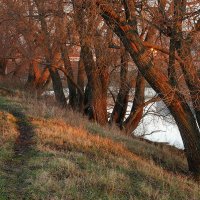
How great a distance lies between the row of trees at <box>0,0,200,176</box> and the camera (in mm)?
8648

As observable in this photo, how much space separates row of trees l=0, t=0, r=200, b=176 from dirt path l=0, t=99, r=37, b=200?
290 cm

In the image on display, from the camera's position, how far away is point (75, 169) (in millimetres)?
6254

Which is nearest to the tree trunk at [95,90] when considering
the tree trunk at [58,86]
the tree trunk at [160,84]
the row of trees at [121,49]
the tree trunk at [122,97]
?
the row of trees at [121,49]

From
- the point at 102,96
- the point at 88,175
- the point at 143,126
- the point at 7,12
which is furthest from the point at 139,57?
the point at 143,126

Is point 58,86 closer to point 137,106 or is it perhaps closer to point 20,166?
point 137,106

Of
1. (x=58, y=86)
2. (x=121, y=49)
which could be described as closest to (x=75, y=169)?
(x=121, y=49)

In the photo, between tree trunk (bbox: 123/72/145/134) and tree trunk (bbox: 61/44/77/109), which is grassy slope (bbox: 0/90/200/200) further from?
tree trunk (bbox: 61/44/77/109)

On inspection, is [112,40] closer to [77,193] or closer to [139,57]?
[139,57]

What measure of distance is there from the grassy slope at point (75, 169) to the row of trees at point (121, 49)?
5.58ft

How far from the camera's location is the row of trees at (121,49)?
8648 millimetres

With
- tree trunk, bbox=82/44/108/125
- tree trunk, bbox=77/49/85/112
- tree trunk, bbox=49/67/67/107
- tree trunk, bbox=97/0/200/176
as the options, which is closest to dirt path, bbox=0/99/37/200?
tree trunk, bbox=97/0/200/176

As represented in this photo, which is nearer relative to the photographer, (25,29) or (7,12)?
(7,12)

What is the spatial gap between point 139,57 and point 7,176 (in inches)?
160

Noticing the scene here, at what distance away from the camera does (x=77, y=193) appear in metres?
5.28
